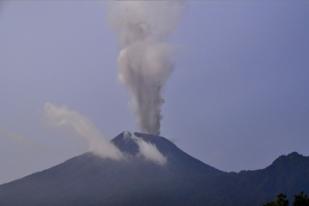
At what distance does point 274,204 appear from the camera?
48406 millimetres

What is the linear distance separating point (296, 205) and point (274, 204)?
5.22 feet

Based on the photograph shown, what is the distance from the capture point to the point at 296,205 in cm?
4822
